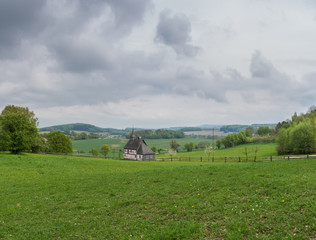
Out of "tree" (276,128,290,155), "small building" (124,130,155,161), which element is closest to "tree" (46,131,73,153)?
"small building" (124,130,155,161)

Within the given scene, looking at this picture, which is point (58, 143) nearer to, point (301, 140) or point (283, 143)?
point (283, 143)

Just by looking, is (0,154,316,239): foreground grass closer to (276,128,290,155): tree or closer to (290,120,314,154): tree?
(290,120,314,154): tree

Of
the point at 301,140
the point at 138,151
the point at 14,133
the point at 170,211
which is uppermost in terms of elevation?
the point at 14,133

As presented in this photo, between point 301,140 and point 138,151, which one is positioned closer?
point 301,140

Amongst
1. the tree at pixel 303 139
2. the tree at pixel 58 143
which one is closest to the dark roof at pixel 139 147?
the tree at pixel 58 143

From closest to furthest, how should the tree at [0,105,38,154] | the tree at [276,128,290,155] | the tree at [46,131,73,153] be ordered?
1. the tree at [0,105,38,154]
2. the tree at [276,128,290,155]
3. the tree at [46,131,73,153]

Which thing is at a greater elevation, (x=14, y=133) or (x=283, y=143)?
(x=14, y=133)

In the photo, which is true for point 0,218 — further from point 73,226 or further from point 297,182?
point 297,182

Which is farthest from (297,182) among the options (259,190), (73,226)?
(73,226)

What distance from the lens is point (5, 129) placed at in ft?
169

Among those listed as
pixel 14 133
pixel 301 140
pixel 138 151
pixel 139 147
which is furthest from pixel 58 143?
pixel 301 140

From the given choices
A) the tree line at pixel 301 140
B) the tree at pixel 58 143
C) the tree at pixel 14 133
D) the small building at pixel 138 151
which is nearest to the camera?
the tree at pixel 14 133

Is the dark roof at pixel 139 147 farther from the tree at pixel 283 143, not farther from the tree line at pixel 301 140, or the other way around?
the tree line at pixel 301 140

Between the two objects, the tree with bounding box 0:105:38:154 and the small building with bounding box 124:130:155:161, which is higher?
the tree with bounding box 0:105:38:154
